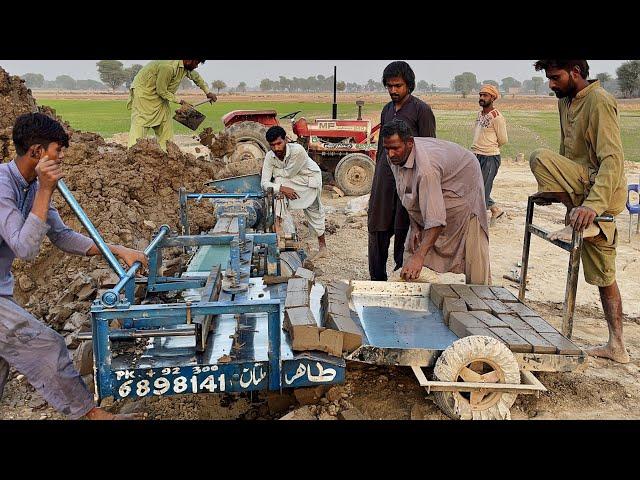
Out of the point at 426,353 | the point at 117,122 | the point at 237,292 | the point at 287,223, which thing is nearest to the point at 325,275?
the point at 287,223

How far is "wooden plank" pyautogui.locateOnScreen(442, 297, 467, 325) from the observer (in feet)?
13.2

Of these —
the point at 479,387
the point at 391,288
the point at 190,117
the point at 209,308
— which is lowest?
the point at 479,387

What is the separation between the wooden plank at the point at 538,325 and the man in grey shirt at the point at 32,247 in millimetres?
2648

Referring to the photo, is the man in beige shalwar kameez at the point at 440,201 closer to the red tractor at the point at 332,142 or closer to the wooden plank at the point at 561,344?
the wooden plank at the point at 561,344

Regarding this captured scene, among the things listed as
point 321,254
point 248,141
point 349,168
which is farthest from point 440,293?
point 248,141

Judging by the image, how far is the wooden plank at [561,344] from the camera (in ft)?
11.2

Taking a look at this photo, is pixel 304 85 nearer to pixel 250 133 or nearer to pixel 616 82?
pixel 616 82

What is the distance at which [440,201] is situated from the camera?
13.7ft

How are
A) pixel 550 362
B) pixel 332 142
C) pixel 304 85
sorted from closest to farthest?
1. pixel 550 362
2. pixel 332 142
3. pixel 304 85

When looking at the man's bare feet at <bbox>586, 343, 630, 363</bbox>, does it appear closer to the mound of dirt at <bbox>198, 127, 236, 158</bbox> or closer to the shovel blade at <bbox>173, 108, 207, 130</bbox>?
the shovel blade at <bbox>173, 108, 207, 130</bbox>

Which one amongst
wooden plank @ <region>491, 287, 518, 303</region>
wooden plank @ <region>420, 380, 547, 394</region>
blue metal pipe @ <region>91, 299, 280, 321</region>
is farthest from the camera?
wooden plank @ <region>491, 287, 518, 303</region>

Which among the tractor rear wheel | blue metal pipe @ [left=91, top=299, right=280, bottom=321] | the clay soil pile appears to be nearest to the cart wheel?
blue metal pipe @ [left=91, top=299, right=280, bottom=321]

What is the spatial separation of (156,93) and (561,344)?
6499 millimetres

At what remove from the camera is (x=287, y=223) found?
746 centimetres
